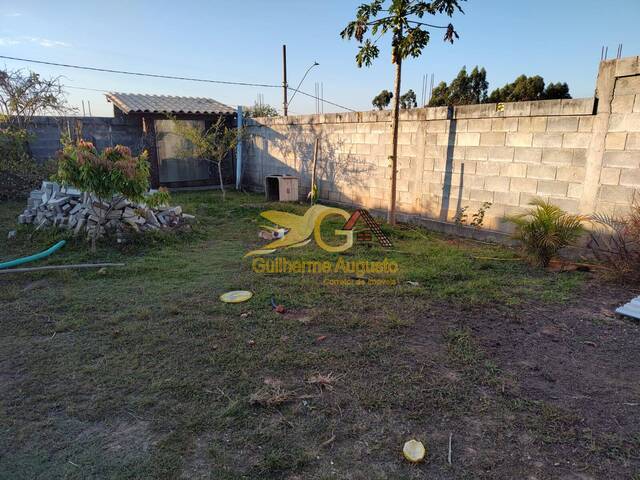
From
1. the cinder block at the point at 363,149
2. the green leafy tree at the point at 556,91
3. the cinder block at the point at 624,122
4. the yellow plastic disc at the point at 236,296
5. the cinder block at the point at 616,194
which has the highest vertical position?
the green leafy tree at the point at 556,91

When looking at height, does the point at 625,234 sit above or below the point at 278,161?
below

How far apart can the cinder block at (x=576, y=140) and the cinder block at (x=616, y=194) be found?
594 mm

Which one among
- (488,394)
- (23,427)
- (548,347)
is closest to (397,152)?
(548,347)

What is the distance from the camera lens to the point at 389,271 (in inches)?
195

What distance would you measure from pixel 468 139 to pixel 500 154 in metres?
0.61

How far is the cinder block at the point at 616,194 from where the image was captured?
182 inches

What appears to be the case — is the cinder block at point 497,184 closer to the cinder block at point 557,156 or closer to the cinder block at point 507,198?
the cinder block at point 507,198

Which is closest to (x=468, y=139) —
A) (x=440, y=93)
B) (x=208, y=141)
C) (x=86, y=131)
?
(x=208, y=141)

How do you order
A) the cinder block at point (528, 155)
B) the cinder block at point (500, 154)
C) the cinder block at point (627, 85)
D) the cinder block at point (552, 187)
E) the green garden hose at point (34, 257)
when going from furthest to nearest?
the cinder block at point (500, 154), the cinder block at point (528, 155), the cinder block at point (552, 187), the green garden hose at point (34, 257), the cinder block at point (627, 85)

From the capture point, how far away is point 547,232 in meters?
4.86

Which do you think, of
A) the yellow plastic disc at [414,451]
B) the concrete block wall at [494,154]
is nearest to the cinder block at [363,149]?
the concrete block wall at [494,154]

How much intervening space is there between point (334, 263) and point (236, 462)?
3.39 metres

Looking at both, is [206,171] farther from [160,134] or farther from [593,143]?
[593,143]

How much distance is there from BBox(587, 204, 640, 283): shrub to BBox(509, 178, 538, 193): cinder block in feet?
2.94
